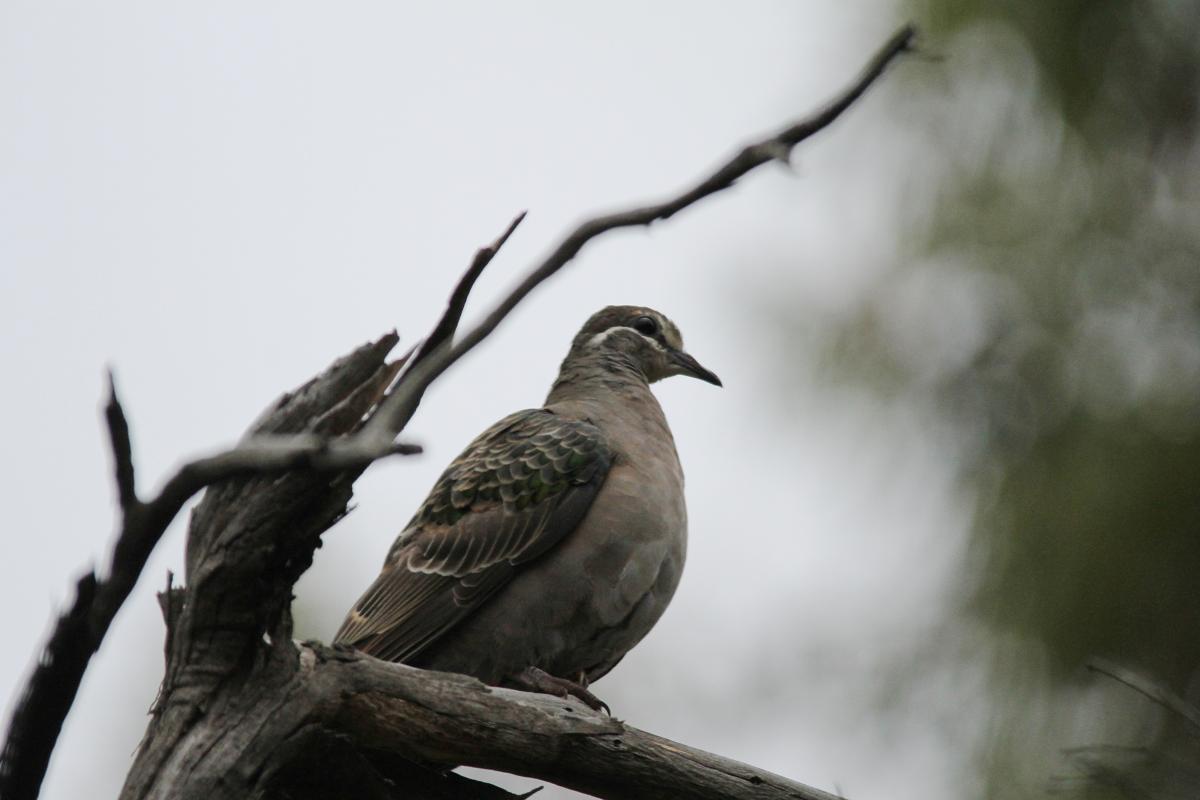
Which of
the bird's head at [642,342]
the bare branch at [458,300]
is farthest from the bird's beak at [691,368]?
the bare branch at [458,300]

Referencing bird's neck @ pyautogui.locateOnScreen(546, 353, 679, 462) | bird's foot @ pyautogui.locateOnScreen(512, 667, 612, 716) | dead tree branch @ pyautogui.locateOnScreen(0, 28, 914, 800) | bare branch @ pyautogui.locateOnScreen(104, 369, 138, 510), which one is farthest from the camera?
bird's neck @ pyautogui.locateOnScreen(546, 353, 679, 462)

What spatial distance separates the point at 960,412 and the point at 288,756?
4.37 meters

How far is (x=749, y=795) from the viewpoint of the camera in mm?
3426

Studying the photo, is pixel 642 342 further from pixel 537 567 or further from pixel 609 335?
pixel 537 567

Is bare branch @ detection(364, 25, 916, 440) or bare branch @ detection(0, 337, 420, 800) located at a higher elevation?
bare branch @ detection(364, 25, 916, 440)

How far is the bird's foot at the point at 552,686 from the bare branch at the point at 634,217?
87.3 inches

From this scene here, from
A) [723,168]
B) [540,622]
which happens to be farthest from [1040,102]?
[723,168]

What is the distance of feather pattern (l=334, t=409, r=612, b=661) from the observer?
4.43m

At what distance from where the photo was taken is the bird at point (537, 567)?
4434 mm

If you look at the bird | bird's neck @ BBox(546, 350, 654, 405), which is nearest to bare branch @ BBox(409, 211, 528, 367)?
the bird

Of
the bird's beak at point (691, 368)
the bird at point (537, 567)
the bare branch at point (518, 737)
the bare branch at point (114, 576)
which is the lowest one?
the bare branch at point (114, 576)

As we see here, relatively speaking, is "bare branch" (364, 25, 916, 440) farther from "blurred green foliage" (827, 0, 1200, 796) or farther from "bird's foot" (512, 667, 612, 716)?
"blurred green foliage" (827, 0, 1200, 796)

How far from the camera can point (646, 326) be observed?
593cm

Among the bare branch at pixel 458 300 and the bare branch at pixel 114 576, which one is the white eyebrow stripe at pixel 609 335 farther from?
the bare branch at pixel 114 576
